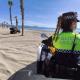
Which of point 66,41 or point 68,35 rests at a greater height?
point 68,35

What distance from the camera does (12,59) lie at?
40.6 ft

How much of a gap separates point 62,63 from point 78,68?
385 mm

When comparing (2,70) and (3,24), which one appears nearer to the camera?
(2,70)

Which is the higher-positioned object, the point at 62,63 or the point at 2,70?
the point at 62,63

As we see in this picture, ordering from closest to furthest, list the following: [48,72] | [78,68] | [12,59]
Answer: [78,68] → [48,72] → [12,59]

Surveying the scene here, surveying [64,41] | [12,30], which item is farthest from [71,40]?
[12,30]

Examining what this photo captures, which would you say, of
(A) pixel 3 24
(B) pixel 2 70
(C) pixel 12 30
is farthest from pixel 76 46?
(A) pixel 3 24

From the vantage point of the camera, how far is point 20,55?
1348 centimetres

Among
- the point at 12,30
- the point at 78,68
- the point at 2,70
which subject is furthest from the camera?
the point at 12,30

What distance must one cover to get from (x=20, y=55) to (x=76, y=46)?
24.5ft

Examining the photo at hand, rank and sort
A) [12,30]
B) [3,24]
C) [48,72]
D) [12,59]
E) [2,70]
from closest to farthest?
[48,72]
[2,70]
[12,59]
[12,30]
[3,24]

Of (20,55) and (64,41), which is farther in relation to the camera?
(20,55)

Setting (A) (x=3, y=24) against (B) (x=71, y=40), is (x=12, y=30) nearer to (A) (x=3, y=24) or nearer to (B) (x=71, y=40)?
(B) (x=71, y=40)

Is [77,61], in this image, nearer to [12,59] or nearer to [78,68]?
[78,68]
